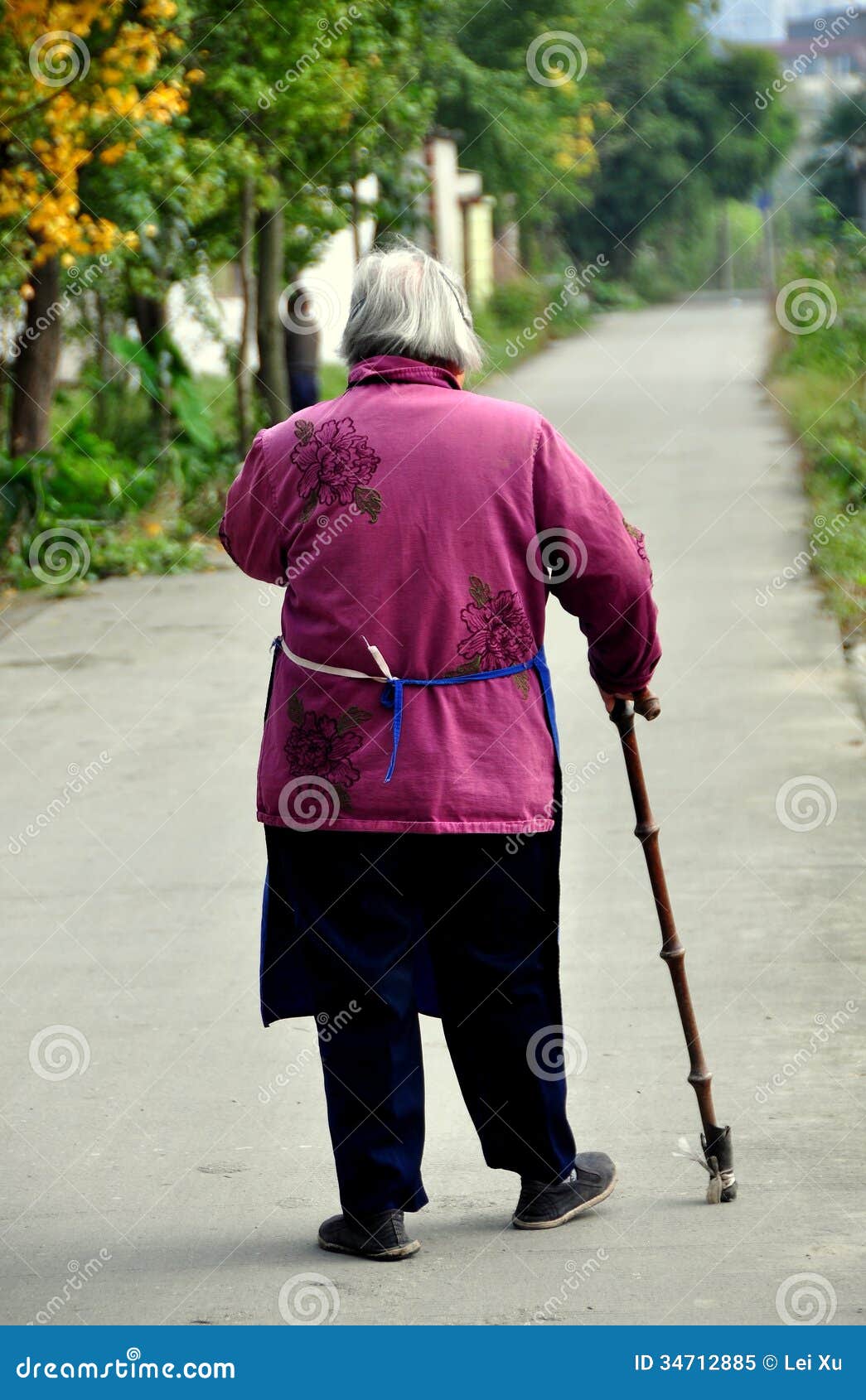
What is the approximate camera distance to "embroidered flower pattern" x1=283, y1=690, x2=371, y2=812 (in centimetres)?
351

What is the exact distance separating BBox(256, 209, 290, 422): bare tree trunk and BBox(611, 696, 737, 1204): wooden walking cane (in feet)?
43.5

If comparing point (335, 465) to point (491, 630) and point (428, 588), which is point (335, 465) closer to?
point (428, 588)

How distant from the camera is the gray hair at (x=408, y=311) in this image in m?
3.53

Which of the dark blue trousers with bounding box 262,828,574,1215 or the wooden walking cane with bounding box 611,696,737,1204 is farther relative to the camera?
the wooden walking cane with bounding box 611,696,737,1204

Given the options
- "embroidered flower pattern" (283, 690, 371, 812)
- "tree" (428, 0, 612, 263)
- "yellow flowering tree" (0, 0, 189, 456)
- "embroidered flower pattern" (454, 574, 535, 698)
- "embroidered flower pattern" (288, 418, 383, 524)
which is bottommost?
"embroidered flower pattern" (283, 690, 371, 812)

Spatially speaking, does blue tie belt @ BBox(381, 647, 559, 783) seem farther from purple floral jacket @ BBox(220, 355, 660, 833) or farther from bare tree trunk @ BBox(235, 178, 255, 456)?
bare tree trunk @ BBox(235, 178, 255, 456)

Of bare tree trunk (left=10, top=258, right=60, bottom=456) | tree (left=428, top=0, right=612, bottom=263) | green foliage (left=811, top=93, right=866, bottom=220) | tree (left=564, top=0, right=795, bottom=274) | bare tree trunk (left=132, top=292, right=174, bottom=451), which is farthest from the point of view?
tree (left=564, top=0, right=795, bottom=274)

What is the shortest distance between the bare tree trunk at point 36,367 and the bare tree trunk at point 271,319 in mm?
3481

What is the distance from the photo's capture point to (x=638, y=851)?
6.76 meters

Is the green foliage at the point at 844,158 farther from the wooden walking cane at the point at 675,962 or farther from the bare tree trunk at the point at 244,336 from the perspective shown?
the wooden walking cane at the point at 675,962

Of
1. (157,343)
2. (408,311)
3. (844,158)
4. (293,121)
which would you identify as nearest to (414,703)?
(408,311)

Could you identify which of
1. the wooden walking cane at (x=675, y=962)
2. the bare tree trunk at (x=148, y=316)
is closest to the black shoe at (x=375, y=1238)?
the wooden walking cane at (x=675, y=962)

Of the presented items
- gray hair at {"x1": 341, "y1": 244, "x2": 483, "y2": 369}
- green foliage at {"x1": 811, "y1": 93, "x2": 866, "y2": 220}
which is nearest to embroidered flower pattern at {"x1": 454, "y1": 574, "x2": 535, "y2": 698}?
gray hair at {"x1": 341, "y1": 244, "x2": 483, "y2": 369}

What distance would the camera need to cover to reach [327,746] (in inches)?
139
